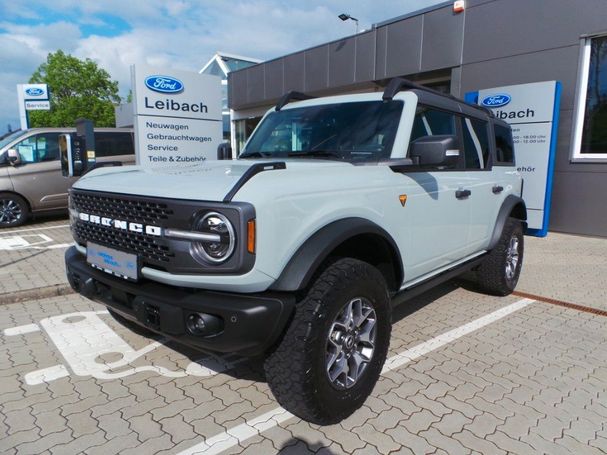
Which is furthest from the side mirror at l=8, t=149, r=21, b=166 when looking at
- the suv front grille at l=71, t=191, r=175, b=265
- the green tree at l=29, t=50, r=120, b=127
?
the green tree at l=29, t=50, r=120, b=127

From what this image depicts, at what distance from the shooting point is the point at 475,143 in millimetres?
4137

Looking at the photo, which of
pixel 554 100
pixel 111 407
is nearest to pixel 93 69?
pixel 554 100

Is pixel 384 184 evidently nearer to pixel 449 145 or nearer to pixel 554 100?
pixel 449 145

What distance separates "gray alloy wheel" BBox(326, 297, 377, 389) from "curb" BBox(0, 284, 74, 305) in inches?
147

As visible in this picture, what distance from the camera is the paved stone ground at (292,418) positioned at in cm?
237

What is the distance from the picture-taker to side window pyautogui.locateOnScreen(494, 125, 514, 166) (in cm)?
468

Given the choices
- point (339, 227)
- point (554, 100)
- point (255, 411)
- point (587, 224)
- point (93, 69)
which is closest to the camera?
point (339, 227)

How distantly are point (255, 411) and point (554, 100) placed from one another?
776 centimetres

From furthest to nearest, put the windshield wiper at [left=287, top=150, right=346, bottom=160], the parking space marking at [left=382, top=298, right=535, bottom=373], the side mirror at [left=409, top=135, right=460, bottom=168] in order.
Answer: the parking space marking at [left=382, top=298, right=535, bottom=373] → the windshield wiper at [left=287, top=150, right=346, bottom=160] → the side mirror at [left=409, top=135, right=460, bottom=168]

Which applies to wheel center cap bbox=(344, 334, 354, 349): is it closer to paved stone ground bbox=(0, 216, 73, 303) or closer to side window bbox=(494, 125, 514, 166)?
side window bbox=(494, 125, 514, 166)

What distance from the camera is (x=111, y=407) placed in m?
2.67

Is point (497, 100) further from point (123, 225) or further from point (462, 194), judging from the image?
point (123, 225)

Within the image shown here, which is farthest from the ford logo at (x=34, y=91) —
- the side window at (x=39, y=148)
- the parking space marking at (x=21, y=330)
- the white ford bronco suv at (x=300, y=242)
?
the white ford bronco suv at (x=300, y=242)

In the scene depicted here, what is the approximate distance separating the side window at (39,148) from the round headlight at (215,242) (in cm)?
859
